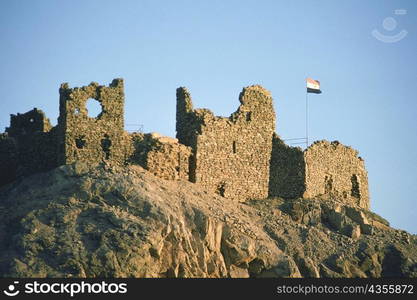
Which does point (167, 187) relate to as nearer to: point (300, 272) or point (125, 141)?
point (125, 141)

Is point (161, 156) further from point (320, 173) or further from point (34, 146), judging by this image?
point (320, 173)

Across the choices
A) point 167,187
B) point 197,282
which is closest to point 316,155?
point 167,187

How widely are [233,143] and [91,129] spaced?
9121mm

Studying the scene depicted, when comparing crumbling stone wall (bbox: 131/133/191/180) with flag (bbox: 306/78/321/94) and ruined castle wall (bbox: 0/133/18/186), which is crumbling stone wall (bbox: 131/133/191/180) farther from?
flag (bbox: 306/78/321/94)

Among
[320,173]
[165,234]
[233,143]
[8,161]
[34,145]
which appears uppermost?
[233,143]

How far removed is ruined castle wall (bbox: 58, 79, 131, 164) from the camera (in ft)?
236

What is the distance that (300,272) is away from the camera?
71.1m

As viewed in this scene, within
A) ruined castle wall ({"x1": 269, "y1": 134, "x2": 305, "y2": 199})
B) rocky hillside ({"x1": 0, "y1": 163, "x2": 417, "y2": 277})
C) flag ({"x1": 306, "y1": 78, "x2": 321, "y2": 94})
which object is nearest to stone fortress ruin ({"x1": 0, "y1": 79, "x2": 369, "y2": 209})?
ruined castle wall ({"x1": 269, "y1": 134, "x2": 305, "y2": 199})

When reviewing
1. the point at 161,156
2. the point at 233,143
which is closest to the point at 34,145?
the point at 161,156

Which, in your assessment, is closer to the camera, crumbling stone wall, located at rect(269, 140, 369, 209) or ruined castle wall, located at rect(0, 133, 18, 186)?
ruined castle wall, located at rect(0, 133, 18, 186)

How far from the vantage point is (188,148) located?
2945 inches

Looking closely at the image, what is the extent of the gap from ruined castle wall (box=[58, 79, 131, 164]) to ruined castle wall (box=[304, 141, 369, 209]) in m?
12.6

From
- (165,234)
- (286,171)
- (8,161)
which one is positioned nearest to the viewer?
(165,234)

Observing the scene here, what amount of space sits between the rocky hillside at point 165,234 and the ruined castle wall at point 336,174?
3391mm
